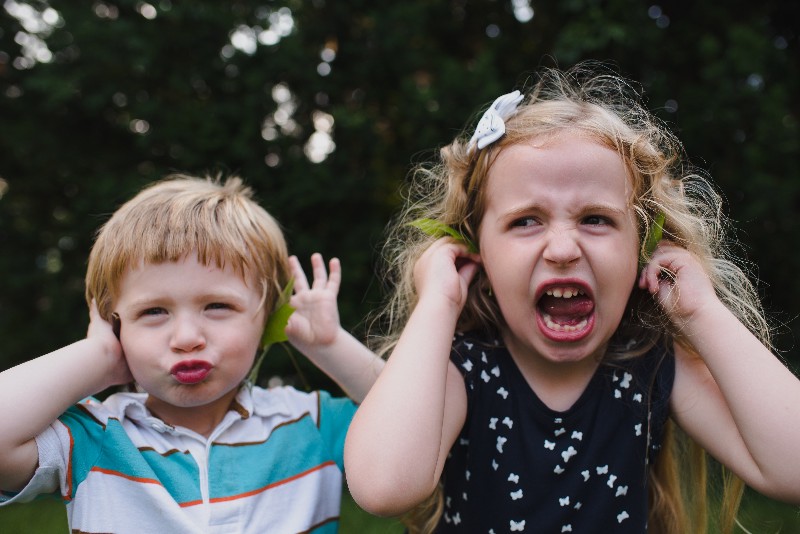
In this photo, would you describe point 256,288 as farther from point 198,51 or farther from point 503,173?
point 198,51

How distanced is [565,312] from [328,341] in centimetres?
74

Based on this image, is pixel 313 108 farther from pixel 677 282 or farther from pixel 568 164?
pixel 677 282

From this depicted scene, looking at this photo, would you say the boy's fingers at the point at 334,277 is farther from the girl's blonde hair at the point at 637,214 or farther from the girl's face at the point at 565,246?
the girl's face at the point at 565,246

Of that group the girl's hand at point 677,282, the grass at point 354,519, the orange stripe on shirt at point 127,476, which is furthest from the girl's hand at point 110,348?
the grass at point 354,519

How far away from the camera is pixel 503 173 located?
2158mm

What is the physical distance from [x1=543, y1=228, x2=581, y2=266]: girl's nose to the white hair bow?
367 mm

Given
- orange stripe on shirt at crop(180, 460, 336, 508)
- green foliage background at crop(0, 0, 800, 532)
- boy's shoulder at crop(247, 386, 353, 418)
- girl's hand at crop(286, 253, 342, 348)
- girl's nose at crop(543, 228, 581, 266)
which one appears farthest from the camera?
green foliage background at crop(0, 0, 800, 532)

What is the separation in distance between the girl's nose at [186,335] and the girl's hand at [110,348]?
0.60 feet

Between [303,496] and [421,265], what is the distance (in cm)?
73

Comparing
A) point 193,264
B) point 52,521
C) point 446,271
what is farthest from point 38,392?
point 52,521

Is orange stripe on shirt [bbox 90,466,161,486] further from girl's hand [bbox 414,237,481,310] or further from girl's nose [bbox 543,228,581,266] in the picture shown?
girl's nose [bbox 543,228,581,266]

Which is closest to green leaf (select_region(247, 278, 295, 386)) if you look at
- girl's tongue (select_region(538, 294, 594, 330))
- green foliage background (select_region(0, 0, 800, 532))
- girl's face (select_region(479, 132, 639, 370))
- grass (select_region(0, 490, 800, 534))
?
girl's face (select_region(479, 132, 639, 370))

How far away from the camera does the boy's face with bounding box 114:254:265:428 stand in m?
2.06

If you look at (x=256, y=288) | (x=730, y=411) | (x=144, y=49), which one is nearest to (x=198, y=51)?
(x=144, y=49)
